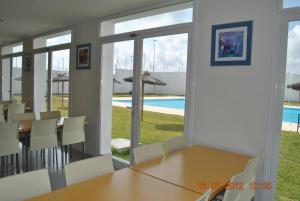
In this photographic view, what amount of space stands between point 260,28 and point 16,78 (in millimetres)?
7742

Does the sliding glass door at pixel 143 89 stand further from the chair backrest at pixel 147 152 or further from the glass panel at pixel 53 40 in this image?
the glass panel at pixel 53 40

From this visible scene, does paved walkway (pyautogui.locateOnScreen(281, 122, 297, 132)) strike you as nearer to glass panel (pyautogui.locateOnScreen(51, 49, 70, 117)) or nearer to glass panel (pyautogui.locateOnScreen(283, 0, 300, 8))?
glass panel (pyautogui.locateOnScreen(283, 0, 300, 8))

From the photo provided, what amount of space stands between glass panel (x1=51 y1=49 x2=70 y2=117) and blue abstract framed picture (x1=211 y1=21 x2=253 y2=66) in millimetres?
3619

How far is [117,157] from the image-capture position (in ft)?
14.3

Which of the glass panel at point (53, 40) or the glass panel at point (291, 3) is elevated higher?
the glass panel at point (53, 40)

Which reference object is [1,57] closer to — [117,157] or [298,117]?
[117,157]

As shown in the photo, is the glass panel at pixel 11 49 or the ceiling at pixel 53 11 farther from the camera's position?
the glass panel at pixel 11 49

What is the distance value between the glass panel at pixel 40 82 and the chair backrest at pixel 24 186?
18.4 ft

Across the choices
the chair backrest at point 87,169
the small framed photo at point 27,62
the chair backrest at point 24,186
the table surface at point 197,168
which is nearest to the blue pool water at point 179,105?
the table surface at point 197,168

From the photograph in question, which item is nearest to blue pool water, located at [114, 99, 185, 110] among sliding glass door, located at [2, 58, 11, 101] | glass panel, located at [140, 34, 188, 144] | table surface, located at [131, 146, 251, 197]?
glass panel, located at [140, 34, 188, 144]

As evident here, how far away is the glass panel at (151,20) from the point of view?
3.28 meters

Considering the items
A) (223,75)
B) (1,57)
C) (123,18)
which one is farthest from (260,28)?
(1,57)

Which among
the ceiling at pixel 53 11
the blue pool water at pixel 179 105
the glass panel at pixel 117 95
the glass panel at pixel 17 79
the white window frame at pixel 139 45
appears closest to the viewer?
the blue pool water at pixel 179 105

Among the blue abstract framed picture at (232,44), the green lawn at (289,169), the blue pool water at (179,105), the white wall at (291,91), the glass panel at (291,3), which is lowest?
the green lawn at (289,169)
